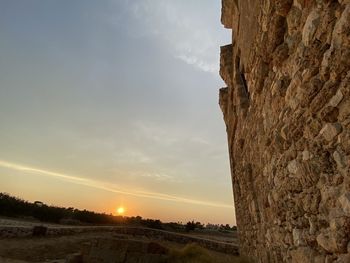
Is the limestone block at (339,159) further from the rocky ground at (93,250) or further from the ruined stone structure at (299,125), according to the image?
the rocky ground at (93,250)

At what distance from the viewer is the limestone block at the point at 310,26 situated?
235 cm

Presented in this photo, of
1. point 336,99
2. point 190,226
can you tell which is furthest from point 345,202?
point 190,226

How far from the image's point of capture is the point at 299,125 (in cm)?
279

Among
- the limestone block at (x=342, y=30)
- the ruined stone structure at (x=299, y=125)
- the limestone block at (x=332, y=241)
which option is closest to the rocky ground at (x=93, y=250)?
the ruined stone structure at (x=299, y=125)

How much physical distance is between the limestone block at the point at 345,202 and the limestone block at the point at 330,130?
414 mm

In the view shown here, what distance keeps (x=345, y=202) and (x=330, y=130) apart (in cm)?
51

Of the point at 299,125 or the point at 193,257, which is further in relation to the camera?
the point at 193,257

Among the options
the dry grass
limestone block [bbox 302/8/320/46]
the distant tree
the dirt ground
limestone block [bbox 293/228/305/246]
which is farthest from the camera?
the distant tree

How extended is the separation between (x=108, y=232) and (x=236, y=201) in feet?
35.9

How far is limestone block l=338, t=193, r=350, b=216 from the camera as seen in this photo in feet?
6.47

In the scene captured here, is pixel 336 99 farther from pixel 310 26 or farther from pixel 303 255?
pixel 303 255

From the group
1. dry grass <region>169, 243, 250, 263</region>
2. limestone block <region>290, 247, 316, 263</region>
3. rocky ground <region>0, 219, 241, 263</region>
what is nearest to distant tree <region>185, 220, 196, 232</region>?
rocky ground <region>0, 219, 241, 263</region>

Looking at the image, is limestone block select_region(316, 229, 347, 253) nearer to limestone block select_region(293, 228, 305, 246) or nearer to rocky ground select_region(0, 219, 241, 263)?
limestone block select_region(293, 228, 305, 246)

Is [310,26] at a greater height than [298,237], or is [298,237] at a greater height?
[310,26]
